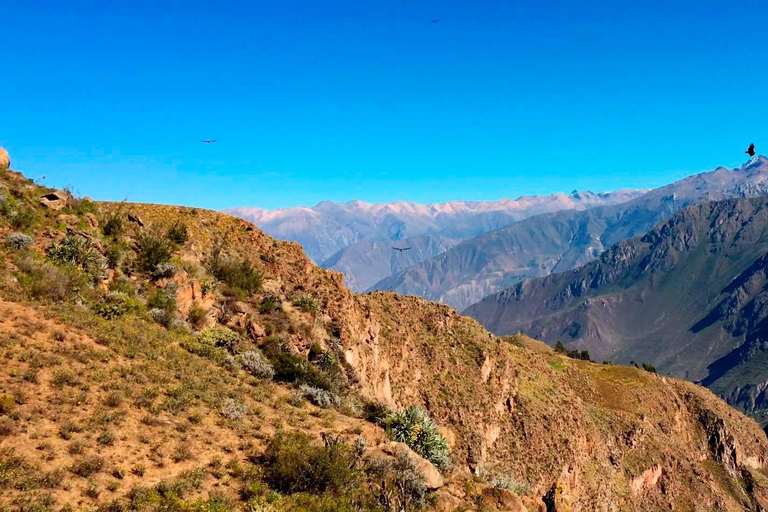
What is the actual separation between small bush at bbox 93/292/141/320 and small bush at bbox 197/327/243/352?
3.41 m

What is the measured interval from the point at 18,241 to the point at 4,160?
950cm

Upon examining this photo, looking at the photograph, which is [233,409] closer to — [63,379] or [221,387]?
[221,387]

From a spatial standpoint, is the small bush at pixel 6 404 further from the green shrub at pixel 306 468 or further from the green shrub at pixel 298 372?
the green shrub at pixel 298 372

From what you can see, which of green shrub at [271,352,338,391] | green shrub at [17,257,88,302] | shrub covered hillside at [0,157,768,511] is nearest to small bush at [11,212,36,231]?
shrub covered hillside at [0,157,768,511]

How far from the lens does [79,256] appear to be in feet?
72.4

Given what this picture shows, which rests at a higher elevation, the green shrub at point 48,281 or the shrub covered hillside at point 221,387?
the green shrub at point 48,281

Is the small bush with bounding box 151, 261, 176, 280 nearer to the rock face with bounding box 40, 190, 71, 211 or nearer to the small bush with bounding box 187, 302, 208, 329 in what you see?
the small bush with bounding box 187, 302, 208, 329

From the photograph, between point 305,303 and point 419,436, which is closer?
point 419,436

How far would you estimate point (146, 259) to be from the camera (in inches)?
971

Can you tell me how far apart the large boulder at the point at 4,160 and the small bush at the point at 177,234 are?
30.4 ft

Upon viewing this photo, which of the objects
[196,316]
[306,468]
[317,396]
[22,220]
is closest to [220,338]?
[196,316]

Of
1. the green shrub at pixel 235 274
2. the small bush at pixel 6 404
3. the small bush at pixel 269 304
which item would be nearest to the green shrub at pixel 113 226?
the green shrub at pixel 235 274

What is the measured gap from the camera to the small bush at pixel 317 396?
20.5 metres

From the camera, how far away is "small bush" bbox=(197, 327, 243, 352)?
72.5ft
